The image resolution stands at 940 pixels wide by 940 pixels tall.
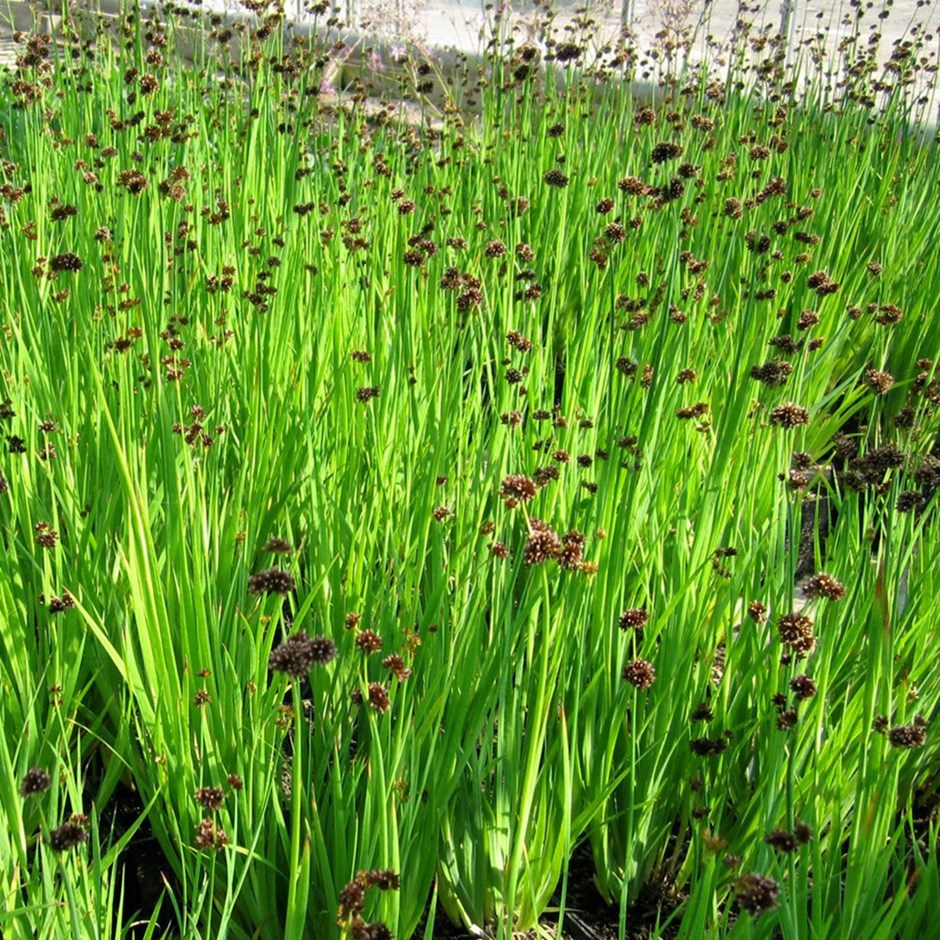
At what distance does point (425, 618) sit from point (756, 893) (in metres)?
0.78

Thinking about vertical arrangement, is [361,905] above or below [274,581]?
below

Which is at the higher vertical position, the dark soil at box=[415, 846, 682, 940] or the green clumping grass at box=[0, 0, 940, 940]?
the green clumping grass at box=[0, 0, 940, 940]

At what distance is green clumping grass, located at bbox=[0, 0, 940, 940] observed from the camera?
1359 millimetres

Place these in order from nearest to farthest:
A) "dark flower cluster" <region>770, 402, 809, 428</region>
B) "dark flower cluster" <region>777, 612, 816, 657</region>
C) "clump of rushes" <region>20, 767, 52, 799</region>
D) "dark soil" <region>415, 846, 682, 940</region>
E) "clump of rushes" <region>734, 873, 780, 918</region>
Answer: "clump of rushes" <region>734, 873, 780, 918</region>
"clump of rushes" <region>20, 767, 52, 799</region>
"dark flower cluster" <region>777, 612, 816, 657</region>
"dark soil" <region>415, 846, 682, 940</region>
"dark flower cluster" <region>770, 402, 809, 428</region>

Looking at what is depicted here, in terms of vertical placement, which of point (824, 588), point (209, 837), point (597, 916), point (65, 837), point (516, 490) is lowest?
point (597, 916)

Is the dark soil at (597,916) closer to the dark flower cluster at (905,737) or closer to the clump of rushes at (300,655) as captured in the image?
the dark flower cluster at (905,737)

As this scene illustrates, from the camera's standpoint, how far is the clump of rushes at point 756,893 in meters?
1.00

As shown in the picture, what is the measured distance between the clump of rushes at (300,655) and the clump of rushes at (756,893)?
19.1 inches

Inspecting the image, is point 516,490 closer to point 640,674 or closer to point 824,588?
point 640,674

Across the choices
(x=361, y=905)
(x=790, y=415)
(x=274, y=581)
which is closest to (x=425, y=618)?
(x=274, y=581)

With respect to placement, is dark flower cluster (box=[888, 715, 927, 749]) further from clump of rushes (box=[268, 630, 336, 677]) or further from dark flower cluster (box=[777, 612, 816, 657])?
A: clump of rushes (box=[268, 630, 336, 677])

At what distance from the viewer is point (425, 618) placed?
1.69 metres

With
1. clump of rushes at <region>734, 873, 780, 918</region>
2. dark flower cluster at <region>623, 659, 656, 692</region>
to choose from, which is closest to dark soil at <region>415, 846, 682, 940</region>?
dark flower cluster at <region>623, 659, 656, 692</region>

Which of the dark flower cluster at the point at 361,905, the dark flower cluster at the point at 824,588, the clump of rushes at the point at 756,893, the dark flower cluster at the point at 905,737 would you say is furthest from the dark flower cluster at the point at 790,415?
the dark flower cluster at the point at 361,905
